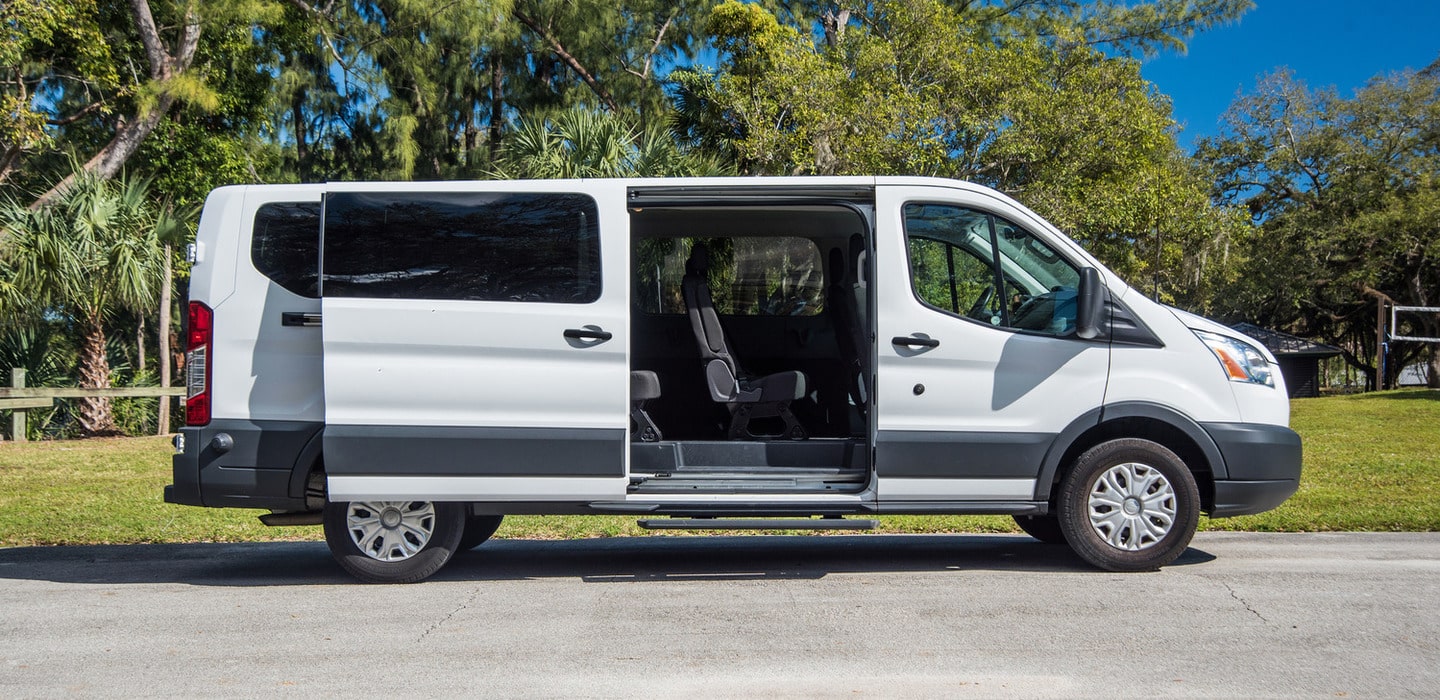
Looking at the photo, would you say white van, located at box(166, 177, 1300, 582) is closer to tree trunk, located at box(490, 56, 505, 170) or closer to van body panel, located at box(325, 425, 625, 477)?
van body panel, located at box(325, 425, 625, 477)

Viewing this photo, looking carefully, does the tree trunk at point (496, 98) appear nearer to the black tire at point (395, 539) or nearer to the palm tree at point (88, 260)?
the palm tree at point (88, 260)

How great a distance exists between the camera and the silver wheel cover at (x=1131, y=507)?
21.2 ft

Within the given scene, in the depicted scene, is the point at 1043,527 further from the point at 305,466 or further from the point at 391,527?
the point at 305,466

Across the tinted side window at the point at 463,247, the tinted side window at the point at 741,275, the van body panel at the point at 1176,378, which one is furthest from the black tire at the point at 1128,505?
the tinted side window at the point at 463,247

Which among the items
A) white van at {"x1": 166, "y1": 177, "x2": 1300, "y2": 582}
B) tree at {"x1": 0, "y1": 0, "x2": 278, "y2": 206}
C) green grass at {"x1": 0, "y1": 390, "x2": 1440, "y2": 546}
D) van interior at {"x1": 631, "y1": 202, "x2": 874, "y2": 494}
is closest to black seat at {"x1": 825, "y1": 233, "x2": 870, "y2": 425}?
van interior at {"x1": 631, "y1": 202, "x2": 874, "y2": 494}

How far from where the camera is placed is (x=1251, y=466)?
646 cm

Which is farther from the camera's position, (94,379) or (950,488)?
(94,379)

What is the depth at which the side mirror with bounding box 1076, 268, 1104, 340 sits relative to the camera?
6.25m

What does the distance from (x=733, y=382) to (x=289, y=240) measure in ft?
8.74

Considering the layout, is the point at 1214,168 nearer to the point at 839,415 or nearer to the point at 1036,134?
the point at 1036,134

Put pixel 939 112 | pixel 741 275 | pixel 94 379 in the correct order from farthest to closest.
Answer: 1. pixel 939 112
2. pixel 94 379
3. pixel 741 275

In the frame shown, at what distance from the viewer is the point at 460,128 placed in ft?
105

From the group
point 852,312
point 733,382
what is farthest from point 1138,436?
point 733,382

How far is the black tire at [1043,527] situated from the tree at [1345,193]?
34926 mm
